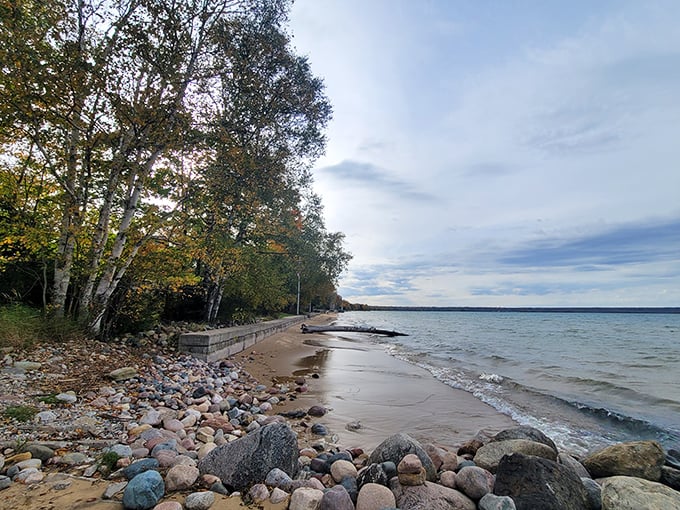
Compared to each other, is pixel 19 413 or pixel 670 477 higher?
pixel 19 413

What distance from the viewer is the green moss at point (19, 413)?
137 inches

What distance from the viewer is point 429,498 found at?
107 inches

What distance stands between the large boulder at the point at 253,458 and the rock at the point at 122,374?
3130 mm

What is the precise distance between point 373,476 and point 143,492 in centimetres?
173

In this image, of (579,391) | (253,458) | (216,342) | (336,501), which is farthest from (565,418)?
(216,342)

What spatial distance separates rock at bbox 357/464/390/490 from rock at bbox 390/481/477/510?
82 millimetres

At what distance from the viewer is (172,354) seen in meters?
7.81

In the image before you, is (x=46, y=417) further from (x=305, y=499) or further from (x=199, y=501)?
(x=305, y=499)

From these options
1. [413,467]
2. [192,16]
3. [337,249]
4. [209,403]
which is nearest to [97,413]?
[209,403]

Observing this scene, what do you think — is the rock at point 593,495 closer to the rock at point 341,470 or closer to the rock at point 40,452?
the rock at point 341,470

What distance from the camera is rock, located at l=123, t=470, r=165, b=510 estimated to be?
2.32 m

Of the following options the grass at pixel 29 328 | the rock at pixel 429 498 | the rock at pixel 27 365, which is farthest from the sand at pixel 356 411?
the grass at pixel 29 328

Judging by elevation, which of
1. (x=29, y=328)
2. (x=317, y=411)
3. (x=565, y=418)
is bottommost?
(x=565, y=418)

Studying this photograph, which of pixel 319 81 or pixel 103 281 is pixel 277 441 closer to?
pixel 103 281
